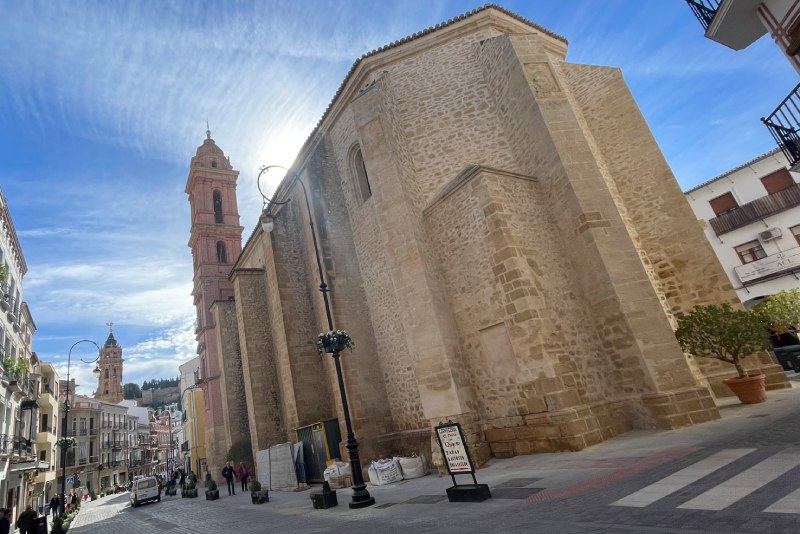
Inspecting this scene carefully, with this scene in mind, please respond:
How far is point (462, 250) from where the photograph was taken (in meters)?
10.3

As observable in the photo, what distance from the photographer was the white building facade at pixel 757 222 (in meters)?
18.2

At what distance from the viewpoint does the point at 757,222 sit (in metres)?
19.1

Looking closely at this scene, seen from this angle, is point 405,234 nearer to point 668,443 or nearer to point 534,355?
point 534,355

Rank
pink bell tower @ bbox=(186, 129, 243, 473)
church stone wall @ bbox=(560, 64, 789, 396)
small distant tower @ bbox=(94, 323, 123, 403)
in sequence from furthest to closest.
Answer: small distant tower @ bbox=(94, 323, 123, 403) → pink bell tower @ bbox=(186, 129, 243, 473) → church stone wall @ bbox=(560, 64, 789, 396)

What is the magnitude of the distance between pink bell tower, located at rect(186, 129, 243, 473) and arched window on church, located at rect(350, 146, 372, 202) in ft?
56.4

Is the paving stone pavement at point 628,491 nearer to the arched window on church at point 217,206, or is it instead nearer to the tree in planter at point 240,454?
the tree in planter at point 240,454

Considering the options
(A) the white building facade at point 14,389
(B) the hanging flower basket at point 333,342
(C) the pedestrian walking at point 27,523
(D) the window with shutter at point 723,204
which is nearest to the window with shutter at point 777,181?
(D) the window with shutter at point 723,204

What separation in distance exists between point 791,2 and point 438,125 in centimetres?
773

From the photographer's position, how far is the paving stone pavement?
3.38 m

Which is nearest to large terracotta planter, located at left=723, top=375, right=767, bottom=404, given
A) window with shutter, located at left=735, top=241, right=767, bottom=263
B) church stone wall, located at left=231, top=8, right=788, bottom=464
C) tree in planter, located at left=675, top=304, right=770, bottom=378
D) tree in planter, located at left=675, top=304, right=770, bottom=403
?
tree in planter, located at left=675, top=304, right=770, bottom=403

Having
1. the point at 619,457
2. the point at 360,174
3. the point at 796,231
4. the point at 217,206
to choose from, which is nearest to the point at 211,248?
the point at 217,206

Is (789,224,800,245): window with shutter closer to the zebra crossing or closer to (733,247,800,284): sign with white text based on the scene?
(733,247,800,284): sign with white text

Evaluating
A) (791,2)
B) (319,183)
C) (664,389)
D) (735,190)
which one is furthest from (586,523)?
(735,190)

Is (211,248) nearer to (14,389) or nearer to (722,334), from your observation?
(14,389)
